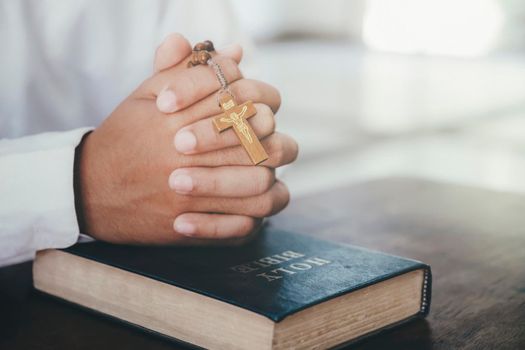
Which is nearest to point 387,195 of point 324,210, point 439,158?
point 324,210

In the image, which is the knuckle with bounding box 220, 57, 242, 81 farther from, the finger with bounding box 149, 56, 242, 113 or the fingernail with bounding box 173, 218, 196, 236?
the fingernail with bounding box 173, 218, 196, 236

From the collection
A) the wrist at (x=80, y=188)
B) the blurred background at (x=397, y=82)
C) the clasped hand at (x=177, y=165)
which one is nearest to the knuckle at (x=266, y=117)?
the clasped hand at (x=177, y=165)

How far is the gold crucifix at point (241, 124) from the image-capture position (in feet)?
2.62

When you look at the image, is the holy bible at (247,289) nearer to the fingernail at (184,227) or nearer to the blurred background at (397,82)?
the fingernail at (184,227)

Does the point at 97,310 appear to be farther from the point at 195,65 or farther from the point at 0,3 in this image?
the point at 0,3

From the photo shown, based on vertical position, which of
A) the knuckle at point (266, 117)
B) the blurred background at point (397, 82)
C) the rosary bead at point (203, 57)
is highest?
the rosary bead at point (203, 57)

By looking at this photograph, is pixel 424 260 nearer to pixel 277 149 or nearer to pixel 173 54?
pixel 277 149

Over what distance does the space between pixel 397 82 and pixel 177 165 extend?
7.39m

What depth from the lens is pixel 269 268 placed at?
73 centimetres

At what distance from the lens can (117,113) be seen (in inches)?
34.3

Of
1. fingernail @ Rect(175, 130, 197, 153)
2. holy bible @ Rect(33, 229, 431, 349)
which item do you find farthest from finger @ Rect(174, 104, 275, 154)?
holy bible @ Rect(33, 229, 431, 349)

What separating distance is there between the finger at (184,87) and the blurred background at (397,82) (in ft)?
11.9

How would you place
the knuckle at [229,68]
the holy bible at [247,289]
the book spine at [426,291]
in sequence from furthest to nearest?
the knuckle at [229,68], the book spine at [426,291], the holy bible at [247,289]

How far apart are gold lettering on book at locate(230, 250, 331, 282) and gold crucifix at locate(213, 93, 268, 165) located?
10 cm
